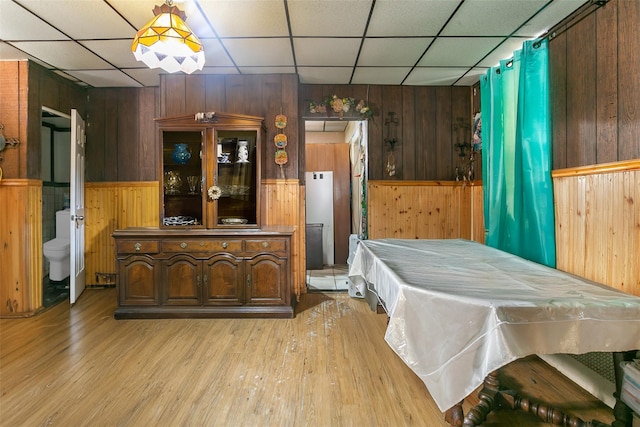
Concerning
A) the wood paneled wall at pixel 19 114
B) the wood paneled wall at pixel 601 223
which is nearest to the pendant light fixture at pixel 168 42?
the wood paneled wall at pixel 19 114

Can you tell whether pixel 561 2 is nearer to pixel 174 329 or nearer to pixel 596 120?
pixel 596 120

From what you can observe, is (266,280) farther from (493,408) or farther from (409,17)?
(409,17)

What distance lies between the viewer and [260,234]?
3385 millimetres

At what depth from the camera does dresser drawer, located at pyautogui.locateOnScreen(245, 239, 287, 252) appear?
11.2 feet

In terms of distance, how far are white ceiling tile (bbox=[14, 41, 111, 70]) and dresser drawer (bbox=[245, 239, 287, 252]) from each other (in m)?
2.35

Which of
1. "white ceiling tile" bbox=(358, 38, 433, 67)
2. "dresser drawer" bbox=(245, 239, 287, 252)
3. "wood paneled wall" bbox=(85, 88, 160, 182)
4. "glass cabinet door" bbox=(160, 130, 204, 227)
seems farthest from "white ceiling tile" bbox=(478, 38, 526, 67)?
"wood paneled wall" bbox=(85, 88, 160, 182)

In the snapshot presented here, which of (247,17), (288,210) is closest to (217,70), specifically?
(247,17)

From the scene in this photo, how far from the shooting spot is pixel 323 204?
6.17 meters

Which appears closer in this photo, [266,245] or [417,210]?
[266,245]

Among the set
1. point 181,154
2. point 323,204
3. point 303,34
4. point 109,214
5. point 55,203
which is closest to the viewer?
point 303,34

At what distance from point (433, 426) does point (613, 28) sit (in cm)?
255

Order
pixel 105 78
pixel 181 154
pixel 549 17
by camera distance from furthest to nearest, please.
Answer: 1. pixel 105 78
2. pixel 181 154
3. pixel 549 17

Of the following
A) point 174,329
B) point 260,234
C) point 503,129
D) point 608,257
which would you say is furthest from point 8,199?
point 608,257

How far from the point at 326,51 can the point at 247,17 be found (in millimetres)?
878
